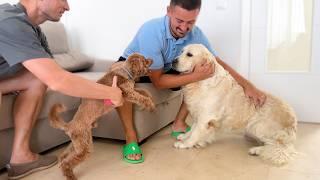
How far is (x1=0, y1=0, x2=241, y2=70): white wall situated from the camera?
10.1ft

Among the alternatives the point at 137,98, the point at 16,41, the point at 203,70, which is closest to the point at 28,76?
the point at 16,41

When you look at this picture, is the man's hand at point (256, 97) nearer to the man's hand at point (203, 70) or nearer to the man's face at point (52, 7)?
the man's hand at point (203, 70)

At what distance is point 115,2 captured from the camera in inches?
136

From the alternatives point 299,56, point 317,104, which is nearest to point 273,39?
point 299,56

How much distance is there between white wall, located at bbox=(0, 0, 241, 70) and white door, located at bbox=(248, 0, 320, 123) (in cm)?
19

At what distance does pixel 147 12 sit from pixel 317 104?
6.08 feet

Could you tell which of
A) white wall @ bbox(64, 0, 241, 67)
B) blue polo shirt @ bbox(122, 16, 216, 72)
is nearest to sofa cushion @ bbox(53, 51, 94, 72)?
white wall @ bbox(64, 0, 241, 67)

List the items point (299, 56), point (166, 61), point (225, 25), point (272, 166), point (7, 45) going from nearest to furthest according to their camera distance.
→ point (7, 45)
point (272, 166)
point (166, 61)
point (299, 56)
point (225, 25)

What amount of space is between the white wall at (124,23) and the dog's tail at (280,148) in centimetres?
114

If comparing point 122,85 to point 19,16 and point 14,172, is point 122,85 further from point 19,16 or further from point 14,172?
point 14,172

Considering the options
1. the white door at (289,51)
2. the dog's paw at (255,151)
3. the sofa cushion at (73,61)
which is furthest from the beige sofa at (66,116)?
the white door at (289,51)

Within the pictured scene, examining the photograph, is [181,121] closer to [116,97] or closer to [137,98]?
[137,98]

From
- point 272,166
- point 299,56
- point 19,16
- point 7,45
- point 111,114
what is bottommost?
point 272,166

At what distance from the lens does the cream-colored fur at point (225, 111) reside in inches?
82.9
